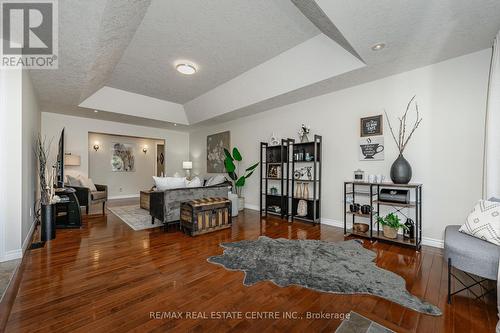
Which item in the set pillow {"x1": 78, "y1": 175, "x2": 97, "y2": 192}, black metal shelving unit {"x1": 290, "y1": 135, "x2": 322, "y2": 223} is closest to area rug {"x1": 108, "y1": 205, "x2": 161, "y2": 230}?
pillow {"x1": 78, "y1": 175, "x2": 97, "y2": 192}

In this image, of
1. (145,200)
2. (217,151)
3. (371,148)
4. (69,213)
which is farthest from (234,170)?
(69,213)

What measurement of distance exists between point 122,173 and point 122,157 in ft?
1.91

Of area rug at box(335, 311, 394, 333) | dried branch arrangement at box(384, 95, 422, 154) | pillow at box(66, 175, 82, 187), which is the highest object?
dried branch arrangement at box(384, 95, 422, 154)

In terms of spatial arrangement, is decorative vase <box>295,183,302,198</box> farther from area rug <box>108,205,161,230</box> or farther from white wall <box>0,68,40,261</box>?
white wall <box>0,68,40,261</box>

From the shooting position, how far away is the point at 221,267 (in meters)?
2.38

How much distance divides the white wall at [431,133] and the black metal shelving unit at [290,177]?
18 centimetres

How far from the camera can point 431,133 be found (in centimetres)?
312

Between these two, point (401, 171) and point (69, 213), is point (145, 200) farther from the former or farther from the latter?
point (401, 171)

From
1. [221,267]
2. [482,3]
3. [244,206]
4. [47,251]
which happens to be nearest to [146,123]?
[244,206]

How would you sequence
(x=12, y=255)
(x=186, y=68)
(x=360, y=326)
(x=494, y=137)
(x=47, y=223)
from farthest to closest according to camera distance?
(x=186, y=68)
(x=47, y=223)
(x=12, y=255)
(x=494, y=137)
(x=360, y=326)

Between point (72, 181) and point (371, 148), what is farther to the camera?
point (72, 181)

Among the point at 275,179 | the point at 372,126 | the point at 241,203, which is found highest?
the point at 372,126

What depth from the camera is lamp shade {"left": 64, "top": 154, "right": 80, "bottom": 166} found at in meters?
5.69

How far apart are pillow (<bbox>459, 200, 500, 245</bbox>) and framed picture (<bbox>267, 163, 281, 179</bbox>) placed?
324 centimetres
